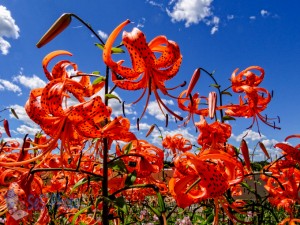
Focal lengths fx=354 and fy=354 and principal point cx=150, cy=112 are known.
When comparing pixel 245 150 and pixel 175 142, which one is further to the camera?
pixel 175 142

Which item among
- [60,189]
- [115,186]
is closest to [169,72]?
[115,186]

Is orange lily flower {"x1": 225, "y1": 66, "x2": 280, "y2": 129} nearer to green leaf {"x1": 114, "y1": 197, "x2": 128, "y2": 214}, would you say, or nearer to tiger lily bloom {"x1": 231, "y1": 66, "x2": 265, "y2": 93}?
tiger lily bloom {"x1": 231, "y1": 66, "x2": 265, "y2": 93}

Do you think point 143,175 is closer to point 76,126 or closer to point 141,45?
point 76,126

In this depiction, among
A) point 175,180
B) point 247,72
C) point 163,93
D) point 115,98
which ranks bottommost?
point 175,180

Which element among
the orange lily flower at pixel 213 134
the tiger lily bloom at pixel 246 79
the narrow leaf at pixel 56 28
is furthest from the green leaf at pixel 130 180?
the tiger lily bloom at pixel 246 79

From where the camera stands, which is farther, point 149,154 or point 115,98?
point 149,154

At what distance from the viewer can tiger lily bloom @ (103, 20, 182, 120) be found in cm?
151

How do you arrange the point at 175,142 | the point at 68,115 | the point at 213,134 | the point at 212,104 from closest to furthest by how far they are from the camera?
the point at 68,115, the point at 212,104, the point at 213,134, the point at 175,142

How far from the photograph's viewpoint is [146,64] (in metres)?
1.68

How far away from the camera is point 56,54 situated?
1633 mm

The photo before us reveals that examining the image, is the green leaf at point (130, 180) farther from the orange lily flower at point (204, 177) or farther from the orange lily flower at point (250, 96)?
the orange lily flower at point (250, 96)

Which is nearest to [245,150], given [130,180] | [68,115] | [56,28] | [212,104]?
[212,104]

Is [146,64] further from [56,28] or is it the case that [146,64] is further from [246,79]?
[246,79]

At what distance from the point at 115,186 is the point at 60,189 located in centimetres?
82
